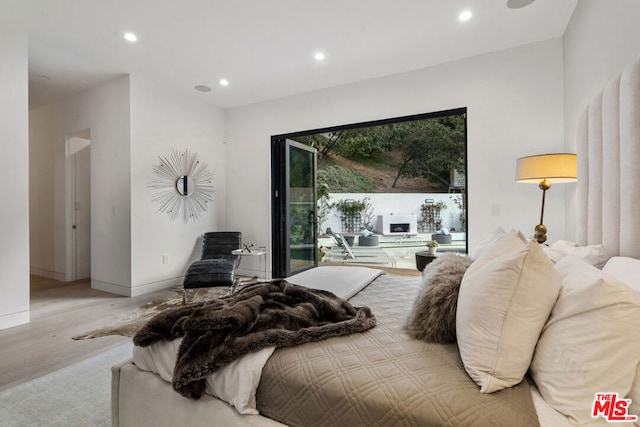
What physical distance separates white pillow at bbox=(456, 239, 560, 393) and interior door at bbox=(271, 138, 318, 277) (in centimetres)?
396

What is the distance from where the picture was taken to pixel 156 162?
4.20 metres

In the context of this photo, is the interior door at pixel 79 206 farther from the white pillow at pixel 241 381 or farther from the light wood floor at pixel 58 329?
the white pillow at pixel 241 381

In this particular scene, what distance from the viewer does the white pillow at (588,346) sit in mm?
786

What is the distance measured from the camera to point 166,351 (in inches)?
52.1

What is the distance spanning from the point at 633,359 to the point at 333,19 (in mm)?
2998

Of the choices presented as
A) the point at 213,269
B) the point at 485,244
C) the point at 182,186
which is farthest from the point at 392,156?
the point at 485,244

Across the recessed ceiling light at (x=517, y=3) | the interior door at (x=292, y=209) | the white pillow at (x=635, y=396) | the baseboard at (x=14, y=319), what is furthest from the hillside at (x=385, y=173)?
the white pillow at (x=635, y=396)

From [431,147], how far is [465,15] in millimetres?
6803

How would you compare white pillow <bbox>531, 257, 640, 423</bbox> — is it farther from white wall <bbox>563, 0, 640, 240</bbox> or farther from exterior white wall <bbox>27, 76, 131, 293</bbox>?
exterior white wall <bbox>27, 76, 131, 293</bbox>

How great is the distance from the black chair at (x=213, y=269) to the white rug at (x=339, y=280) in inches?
52.8

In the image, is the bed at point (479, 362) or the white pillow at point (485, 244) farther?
the white pillow at point (485, 244)

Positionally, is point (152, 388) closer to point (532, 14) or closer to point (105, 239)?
point (105, 239)

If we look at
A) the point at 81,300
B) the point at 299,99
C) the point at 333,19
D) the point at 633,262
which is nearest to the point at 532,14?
the point at 333,19

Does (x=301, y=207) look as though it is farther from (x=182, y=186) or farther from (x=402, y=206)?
(x=402, y=206)
